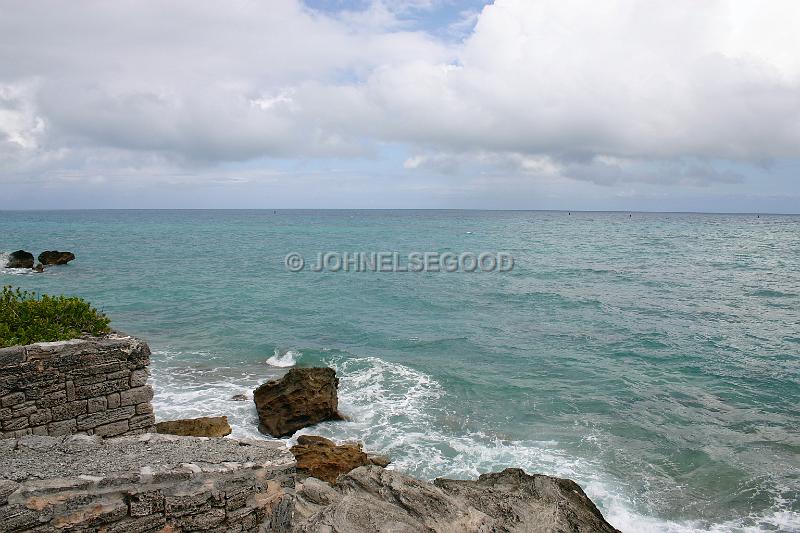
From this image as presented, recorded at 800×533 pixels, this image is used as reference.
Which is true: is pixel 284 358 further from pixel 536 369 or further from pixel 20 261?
pixel 20 261

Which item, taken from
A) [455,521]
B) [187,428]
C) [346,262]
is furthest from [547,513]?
[346,262]

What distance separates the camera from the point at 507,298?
32.5 metres

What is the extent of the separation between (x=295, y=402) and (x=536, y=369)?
9.23 meters

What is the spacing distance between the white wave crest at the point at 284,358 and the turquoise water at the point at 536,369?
91 mm

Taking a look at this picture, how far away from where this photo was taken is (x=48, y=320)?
355 inches

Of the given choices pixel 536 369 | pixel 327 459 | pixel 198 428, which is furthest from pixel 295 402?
pixel 536 369

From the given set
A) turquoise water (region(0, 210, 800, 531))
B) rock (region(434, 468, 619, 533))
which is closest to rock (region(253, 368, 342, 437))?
turquoise water (region(0, 210, 800, 531))

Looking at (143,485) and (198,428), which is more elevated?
(143,485)

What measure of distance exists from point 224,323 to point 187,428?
1379 centimetres

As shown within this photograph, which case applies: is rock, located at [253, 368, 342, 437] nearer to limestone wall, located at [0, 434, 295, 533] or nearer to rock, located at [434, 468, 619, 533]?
limestone wall, located at [0, 434, 295, 533]

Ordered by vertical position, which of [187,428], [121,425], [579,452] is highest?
[121,425]

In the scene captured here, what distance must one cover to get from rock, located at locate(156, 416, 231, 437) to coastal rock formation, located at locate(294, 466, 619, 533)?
6231 mm

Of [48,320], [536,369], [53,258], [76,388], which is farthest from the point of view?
[53,258]

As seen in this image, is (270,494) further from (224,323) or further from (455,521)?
(224,323)
